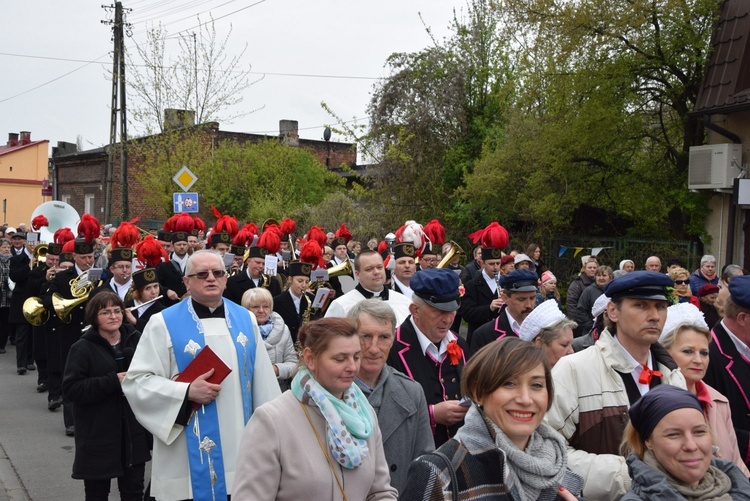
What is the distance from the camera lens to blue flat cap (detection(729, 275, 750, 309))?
16.1ft

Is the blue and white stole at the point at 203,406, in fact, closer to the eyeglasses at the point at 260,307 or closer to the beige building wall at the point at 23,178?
the eyeglasses at the point at 260,307

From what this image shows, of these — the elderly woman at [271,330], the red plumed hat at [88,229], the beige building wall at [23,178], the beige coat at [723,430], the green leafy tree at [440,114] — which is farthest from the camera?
the beige building wall at [23,178]

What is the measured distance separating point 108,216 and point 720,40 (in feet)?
65.5

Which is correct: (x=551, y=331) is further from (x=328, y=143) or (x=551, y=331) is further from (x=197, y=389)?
(x=328, y=143)

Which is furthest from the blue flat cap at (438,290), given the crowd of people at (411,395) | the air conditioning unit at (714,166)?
the air conditioning unit at (714,166)

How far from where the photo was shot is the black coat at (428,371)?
4738 mm

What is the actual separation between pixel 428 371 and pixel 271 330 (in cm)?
290

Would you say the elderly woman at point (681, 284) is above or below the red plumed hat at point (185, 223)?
below

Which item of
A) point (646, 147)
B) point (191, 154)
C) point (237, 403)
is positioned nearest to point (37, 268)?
point (237, 403)

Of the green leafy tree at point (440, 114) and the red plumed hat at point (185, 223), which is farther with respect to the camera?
the green leafy tree at point (440, 114)

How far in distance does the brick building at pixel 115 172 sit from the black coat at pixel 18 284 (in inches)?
1112

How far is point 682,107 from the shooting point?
18.6 meters

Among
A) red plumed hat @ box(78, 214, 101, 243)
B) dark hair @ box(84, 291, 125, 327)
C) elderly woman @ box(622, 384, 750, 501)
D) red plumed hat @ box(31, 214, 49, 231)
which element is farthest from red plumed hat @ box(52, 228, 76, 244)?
elderly woman @ box(622, 384, 750, 501)

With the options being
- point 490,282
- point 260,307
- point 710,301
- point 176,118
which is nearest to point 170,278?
point 260,307
